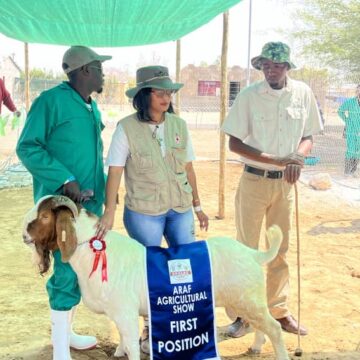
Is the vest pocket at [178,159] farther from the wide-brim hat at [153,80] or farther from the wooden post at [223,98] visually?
the wooden post at [223,98]

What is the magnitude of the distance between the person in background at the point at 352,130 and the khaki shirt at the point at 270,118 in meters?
8.27

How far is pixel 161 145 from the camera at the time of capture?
3490 millimetres

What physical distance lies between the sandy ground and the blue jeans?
0.94 metres

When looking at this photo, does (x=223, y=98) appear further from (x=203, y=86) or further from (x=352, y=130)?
(x=203, y=86)

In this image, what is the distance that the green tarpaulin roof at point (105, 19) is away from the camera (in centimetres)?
524

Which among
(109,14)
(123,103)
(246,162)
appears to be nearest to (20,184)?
(109,14)

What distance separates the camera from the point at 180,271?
10.4 feet

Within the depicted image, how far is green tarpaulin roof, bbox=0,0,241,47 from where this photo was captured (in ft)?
17.2

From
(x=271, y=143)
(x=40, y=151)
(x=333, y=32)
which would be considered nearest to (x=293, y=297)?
(x=271, y=143)

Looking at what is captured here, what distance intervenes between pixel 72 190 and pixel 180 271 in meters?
0.81

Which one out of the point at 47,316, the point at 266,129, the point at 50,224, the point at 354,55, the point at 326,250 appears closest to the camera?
the point at 50,224

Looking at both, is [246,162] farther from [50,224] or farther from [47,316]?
[47,316]

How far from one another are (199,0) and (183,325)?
3.15 m

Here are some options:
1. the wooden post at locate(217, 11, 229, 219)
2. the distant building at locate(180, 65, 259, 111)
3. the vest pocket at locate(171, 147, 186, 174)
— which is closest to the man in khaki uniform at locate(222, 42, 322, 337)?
the vest pocket at locate(171, 147, 186, 174)
